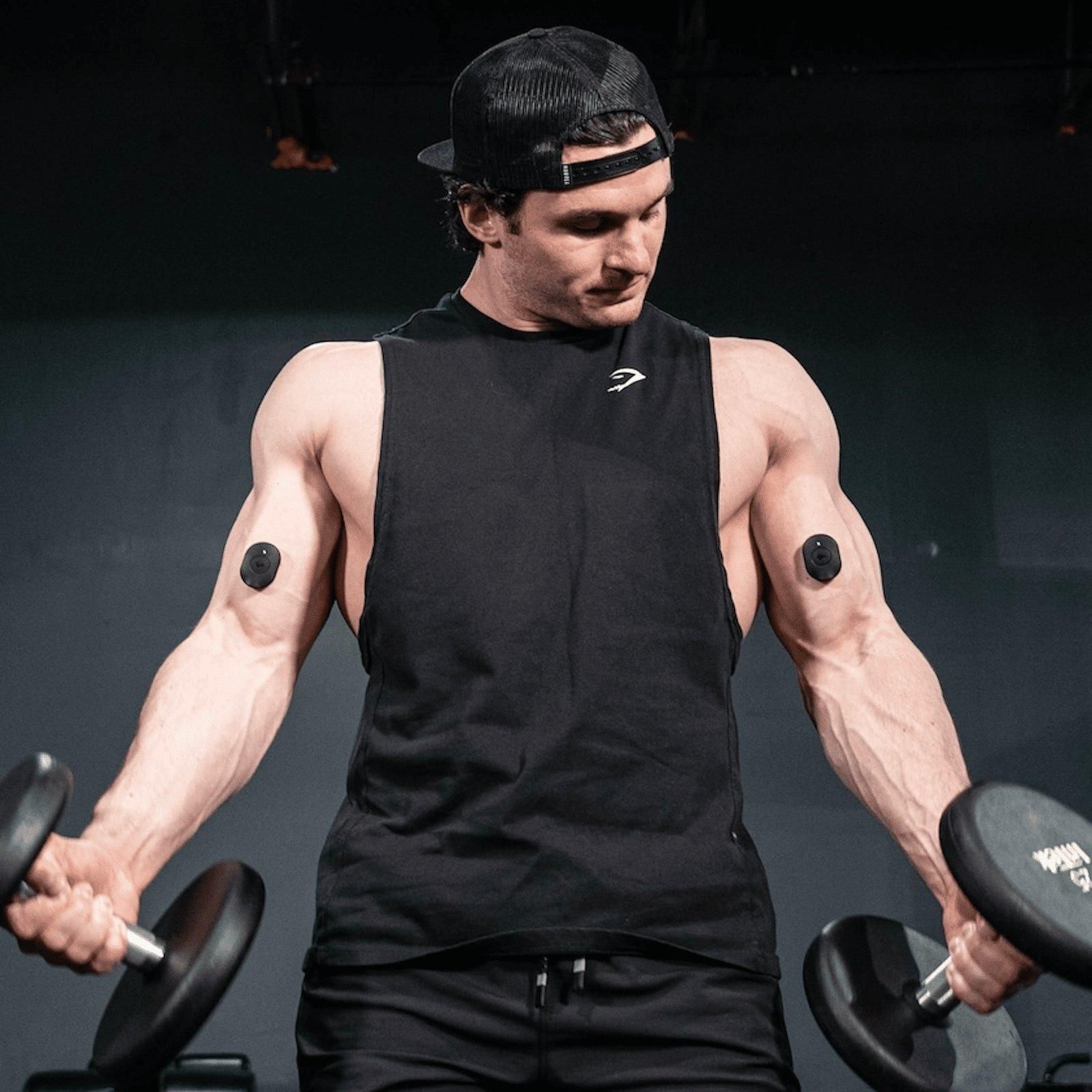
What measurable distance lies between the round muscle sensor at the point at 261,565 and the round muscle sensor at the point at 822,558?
1.89ft

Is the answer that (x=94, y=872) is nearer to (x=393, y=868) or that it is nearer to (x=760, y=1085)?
(x=393, y=868)

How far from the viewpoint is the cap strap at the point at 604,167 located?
1659 mm

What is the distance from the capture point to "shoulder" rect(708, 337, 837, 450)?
1.78m

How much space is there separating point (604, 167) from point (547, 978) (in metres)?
0.82

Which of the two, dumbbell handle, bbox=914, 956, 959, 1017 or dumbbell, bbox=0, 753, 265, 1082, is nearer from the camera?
dumbbell, bbox=0, 753, 265, 1082

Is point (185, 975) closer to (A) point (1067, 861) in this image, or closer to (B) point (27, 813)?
(B) point (27, 813)

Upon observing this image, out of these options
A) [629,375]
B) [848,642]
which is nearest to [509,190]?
[629,375]

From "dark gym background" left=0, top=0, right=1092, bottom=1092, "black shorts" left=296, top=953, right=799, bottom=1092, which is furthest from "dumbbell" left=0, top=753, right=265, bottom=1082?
"dark gym background" left=0, top=0, right=1092, bottom=1092

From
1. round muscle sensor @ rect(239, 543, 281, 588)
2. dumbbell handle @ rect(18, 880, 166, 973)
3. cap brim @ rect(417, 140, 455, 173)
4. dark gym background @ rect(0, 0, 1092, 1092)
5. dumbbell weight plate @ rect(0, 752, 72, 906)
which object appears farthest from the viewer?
dark gym background @ rect(0, 0, 1092, 1092)

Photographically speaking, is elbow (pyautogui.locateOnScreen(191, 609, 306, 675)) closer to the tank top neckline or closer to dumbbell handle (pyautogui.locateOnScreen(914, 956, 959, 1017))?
the tank top neckline

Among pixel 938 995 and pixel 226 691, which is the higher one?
pixel 226 691

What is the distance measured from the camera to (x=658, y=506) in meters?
1.66

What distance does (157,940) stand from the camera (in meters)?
1.40

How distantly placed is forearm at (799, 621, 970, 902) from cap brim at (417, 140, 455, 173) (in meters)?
0.70
